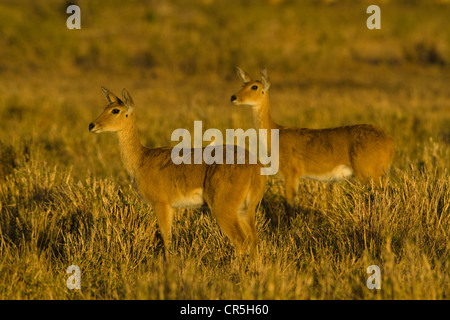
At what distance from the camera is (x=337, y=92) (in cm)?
1733

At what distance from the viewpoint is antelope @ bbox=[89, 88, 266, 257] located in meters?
5.35

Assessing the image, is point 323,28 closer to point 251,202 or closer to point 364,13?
point 364,13

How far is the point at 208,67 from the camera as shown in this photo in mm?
A: 21594

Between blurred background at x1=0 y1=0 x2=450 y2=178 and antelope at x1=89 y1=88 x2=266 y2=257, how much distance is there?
271 centimetres

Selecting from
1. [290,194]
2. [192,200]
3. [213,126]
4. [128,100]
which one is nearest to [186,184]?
[192,200]

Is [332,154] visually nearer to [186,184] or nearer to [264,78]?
[264,78]

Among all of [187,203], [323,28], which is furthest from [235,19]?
[187,203]

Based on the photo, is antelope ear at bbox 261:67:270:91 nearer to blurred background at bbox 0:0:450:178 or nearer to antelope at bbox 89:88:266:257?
antelope at bbox 89:88:266:257

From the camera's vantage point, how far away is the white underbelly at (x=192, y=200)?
5594 millimetres

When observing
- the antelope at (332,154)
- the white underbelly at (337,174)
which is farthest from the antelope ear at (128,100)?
the white underbelly at (337,174)

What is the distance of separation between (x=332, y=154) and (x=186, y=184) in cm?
225

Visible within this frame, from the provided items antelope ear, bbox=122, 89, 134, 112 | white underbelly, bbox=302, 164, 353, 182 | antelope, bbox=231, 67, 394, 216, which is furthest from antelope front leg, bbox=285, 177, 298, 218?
antelope ear, bbox=122, 89, 134, 112

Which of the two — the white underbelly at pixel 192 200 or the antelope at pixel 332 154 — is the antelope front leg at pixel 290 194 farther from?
the white underbelly at pixel 192 200
